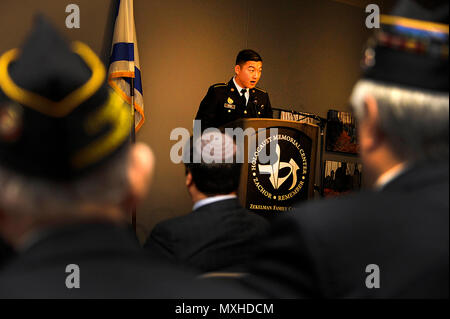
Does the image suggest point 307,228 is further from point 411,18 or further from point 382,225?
point 411,18

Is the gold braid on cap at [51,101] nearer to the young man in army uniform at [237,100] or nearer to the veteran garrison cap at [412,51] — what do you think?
the veteran garrison cap at [412,51]

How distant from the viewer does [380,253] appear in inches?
35.3

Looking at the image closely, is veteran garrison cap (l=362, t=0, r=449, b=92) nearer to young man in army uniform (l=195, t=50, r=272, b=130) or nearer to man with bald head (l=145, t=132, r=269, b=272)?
man with bald head (l=145, t=132, r=269, b=272)

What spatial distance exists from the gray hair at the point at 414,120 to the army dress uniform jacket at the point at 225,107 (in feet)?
12.7

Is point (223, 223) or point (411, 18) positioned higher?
point (411, 18)

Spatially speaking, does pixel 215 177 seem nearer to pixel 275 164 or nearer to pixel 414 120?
pixel 414 120

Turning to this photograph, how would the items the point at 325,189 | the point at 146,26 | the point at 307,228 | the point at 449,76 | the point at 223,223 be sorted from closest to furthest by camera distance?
the point at 307,228 → the point at 449,76 → the point at 223,223 → the point at 146,26 → the point at 325,189

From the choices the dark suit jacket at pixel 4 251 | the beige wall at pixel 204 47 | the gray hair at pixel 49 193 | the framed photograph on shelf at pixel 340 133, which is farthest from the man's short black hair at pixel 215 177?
the framed photograph on shelf at pixel 340 133

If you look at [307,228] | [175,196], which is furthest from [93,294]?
[175,196]

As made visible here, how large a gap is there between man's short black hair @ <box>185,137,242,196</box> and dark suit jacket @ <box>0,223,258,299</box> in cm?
149

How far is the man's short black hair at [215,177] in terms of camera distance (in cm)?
220

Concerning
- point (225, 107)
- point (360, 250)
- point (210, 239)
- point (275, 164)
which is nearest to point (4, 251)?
point (210, 239)

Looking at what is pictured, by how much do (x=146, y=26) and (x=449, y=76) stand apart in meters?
5.18

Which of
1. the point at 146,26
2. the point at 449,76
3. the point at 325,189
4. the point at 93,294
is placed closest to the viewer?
the point at 93,294
